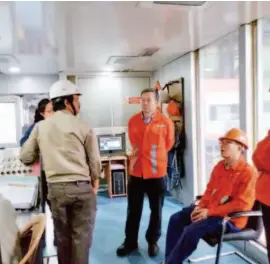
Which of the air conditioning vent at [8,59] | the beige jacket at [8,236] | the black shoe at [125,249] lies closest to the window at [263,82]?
the black shoe at [125,249]

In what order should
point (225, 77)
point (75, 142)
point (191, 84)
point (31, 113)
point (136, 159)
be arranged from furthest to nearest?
point (31, 113) < point (191, 84) < point (225, 77) < point (136, 159) < point (75, 142)

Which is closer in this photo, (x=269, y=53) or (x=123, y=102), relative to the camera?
(x=269, y=53)

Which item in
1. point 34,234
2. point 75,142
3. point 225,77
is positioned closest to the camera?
point 34,234

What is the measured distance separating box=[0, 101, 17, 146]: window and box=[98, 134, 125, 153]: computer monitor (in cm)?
160

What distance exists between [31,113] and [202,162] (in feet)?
10.9

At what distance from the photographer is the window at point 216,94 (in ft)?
12.5

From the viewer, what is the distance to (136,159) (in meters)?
3.36

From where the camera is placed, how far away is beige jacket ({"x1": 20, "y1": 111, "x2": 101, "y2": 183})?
241cm

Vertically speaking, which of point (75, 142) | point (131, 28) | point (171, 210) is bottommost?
point (171, 210)

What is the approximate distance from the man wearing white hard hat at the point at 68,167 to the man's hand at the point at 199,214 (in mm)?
816

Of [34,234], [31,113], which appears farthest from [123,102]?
[34,234]

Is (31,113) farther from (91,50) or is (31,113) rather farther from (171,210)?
(171,210)

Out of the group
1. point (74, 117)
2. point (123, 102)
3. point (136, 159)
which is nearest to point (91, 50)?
point (136, 159)

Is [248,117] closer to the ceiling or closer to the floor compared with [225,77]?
closer to the floor
